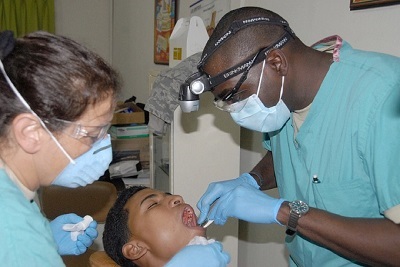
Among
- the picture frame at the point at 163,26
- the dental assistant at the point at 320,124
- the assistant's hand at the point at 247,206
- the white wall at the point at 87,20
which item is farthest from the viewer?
the white wall at the point at 87,20

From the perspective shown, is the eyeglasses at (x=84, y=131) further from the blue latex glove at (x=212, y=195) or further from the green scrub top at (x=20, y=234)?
the blue latex glove at (x=212, y=195)

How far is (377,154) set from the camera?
1.09 meters

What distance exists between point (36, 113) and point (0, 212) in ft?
0.70

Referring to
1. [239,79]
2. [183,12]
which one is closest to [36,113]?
[239,79]

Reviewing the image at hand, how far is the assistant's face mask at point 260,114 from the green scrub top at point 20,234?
0.72 meters

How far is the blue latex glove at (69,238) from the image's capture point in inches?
54.8

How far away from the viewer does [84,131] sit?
0.98 meters

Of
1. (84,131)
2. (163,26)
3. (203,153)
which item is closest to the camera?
(84,131)

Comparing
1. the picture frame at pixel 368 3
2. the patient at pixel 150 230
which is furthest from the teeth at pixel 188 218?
the picture frame at pixel 368 3

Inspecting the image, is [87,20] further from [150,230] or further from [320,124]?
[320,124]

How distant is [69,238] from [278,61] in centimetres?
90

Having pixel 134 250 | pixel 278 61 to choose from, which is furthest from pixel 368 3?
pixel 134 250

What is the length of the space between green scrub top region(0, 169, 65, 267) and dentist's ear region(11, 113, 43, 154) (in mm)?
72

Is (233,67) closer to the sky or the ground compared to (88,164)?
closer to the sky
